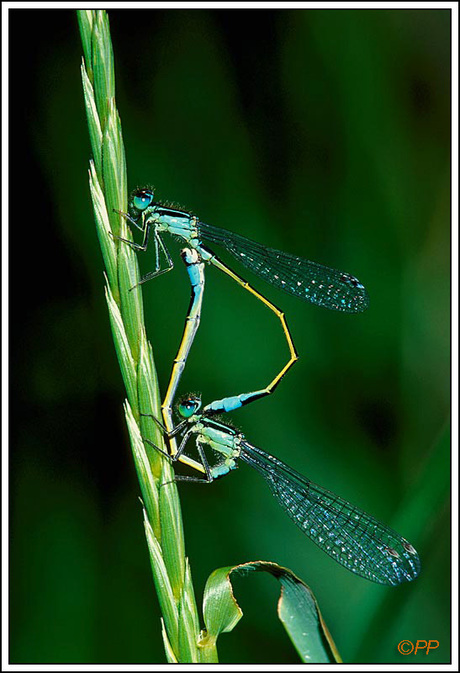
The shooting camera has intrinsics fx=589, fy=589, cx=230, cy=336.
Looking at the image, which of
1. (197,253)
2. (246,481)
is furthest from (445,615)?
(197,253)

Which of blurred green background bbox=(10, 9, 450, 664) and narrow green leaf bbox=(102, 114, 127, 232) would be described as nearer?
narrow green leaf bbox=(102, 114, 127, 232)

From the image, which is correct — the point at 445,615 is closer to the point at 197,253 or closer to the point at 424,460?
the point at 424,460

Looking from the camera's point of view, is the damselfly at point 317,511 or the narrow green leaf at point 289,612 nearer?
the narrow green leaf at point 289,612

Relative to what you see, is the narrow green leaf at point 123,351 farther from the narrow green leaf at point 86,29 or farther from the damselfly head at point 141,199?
the damselfly head at point 141,199

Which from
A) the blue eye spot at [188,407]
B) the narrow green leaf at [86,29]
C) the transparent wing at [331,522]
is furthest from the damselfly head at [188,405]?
the narrow green leaf at [86,29]

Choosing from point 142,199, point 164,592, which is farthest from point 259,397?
point 164,592

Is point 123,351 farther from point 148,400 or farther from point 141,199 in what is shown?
point 141,199

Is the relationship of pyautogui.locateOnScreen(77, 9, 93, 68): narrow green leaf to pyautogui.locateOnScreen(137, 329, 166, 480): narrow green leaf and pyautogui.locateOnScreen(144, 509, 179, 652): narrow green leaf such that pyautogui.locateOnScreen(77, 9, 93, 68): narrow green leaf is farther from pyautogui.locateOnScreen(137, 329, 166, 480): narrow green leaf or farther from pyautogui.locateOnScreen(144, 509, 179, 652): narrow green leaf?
pyautogui.locateOnScreen(144, 509, 179, 652): narrow green leaf

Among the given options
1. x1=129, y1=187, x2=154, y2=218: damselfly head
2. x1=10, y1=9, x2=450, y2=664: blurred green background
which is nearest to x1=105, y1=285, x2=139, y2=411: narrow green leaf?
x1=129, y1=187, x2=154, y2=218: damselfly head
